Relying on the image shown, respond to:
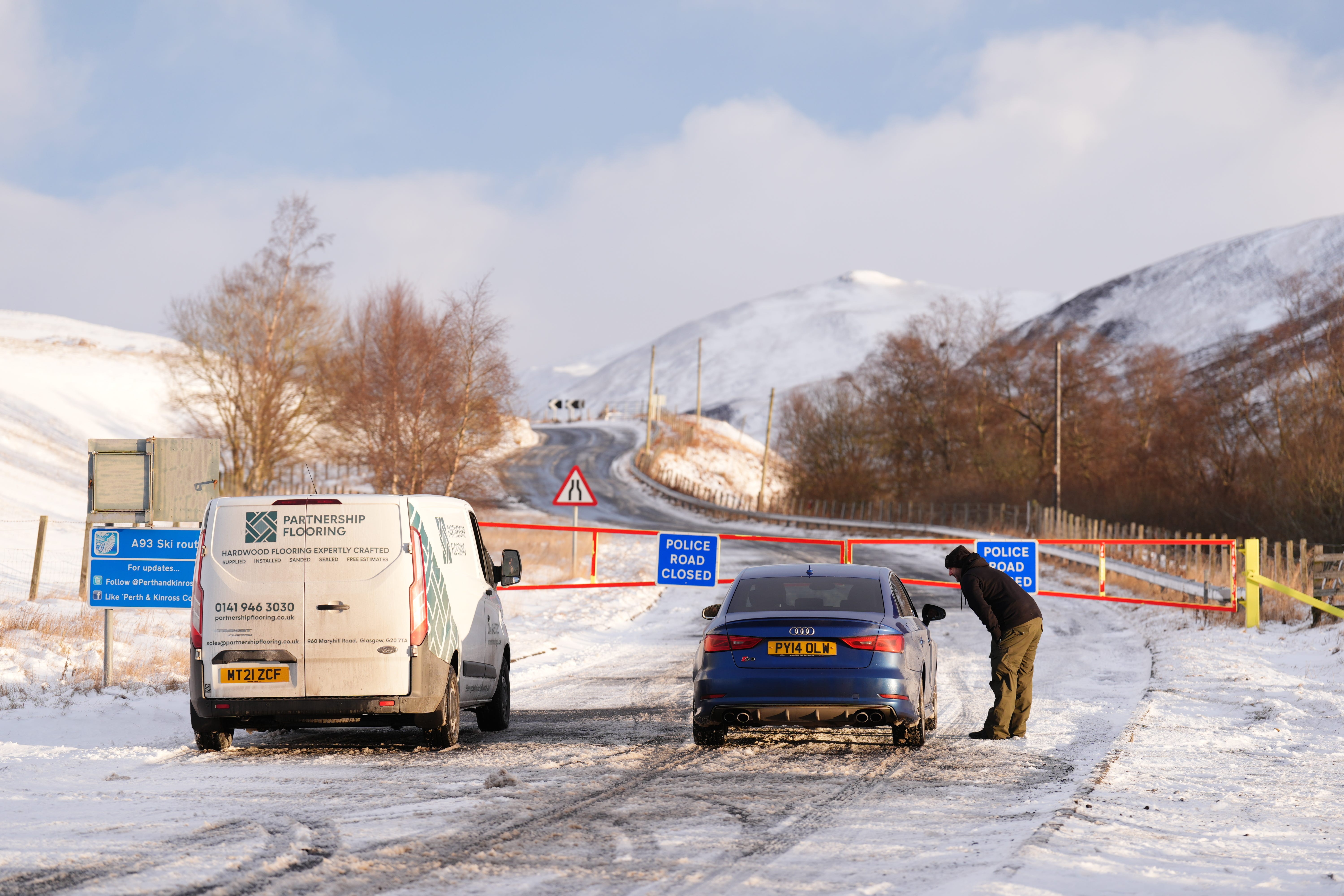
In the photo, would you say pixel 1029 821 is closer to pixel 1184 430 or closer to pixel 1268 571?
pixel 1268 571

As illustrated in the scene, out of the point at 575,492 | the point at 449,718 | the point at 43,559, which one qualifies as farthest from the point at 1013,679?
the point at 43,559

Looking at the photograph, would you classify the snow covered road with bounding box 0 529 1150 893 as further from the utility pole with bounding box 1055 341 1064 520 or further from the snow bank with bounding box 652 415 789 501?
the snow bank with bounding box 652 415 789 501

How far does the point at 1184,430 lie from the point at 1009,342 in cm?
1257

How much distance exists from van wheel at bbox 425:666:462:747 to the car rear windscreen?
244 centimetres

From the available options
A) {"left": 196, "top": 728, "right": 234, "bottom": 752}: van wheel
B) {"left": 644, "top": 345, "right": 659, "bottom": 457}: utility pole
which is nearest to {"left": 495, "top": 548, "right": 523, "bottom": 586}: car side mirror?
{"left": 196, "top": 728, "right": 234, "bottom": 752}: van wheel

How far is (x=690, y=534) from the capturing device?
2159cm

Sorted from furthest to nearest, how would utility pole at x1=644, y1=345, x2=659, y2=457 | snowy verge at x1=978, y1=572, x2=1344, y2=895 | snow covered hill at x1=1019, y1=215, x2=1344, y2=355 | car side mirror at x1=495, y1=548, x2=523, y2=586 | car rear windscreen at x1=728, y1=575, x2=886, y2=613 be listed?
snow covered hill at x1=1019, y1=215, x2=1344, y2=355
utility pole at x1=644, y1=345, x2=659, y2=457
car side mirror at x1=495, y1=548, x2=523, y2=586
car rear windscreen at x1=728, y1=575, x2=886, y2=613
snowy verge at x1=978, y1=572, x2=1344, y2=895

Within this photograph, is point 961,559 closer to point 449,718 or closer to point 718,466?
point 449,718

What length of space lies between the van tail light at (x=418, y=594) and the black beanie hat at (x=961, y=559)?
4.57 meters

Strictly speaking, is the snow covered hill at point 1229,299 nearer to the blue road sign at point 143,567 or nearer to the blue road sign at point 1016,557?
the blue road sign at point 1016,557

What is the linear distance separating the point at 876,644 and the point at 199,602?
5538mm

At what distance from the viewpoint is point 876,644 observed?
32.8 feet

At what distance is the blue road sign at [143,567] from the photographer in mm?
13508

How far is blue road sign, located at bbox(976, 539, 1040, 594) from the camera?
2227 cm
